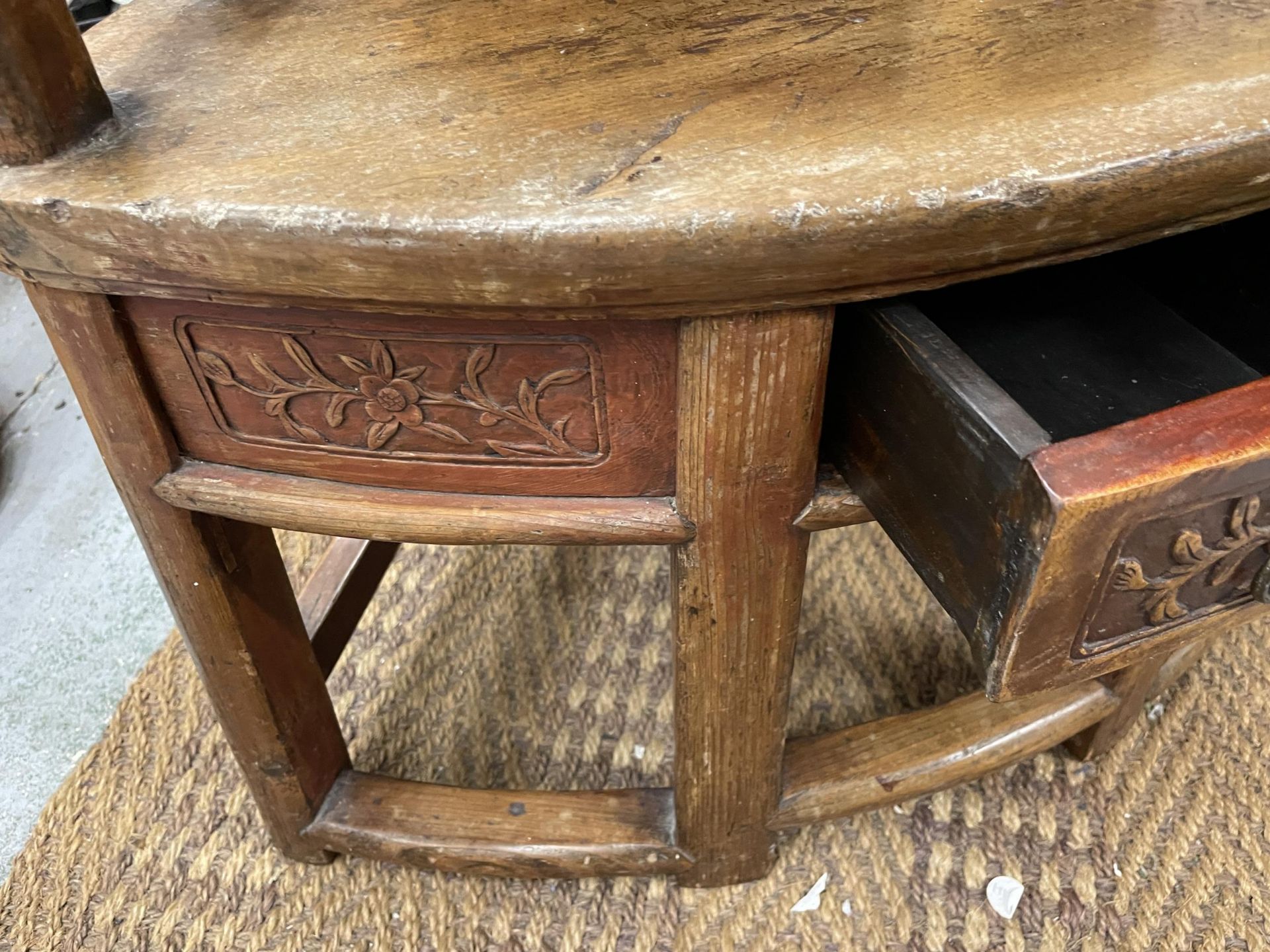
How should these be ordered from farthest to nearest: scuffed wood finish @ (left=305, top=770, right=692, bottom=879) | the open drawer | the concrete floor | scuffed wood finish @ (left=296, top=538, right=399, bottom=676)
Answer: the concrete floor → scuffed wood finish @ (left=296, top=538, right=399, bottom=676) → scuffed wood finish @ (left=305, top=770, right=692, bottom=879) → the open drawer

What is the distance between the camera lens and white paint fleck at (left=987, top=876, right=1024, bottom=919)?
29.8 inches

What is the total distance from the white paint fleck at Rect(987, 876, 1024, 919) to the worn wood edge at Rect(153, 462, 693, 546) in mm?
468

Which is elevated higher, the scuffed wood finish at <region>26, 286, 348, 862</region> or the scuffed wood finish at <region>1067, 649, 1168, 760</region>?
the scuffed wood finish at <region>26, 286, 348, 862</region>

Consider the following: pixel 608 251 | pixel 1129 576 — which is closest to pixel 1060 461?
pixel 1129 576

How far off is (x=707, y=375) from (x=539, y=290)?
0.30 feet

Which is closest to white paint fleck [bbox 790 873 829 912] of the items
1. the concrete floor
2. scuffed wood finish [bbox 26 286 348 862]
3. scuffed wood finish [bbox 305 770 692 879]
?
scuffed wood finish [bbox 305 770 692 879]

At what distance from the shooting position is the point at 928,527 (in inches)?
16.8

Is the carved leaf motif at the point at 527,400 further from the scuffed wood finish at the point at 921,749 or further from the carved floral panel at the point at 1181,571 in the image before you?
the scuffed wood finish at the point at 921,749

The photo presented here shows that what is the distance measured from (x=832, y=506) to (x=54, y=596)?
3.23ft

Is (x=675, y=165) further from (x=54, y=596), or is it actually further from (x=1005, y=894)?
(x=54, y=596)

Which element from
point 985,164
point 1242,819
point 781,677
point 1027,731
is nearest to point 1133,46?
point 985,164

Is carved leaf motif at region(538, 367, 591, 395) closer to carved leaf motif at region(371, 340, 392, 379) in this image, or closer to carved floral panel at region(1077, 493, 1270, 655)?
carved leaf motif at region(371, 340, 392, 379)

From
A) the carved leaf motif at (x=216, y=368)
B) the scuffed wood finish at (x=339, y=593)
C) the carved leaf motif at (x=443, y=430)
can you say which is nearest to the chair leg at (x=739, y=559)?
the carved leaf motif at (x=443, y=430)

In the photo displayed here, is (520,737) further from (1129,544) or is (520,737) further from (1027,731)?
(1129,544)
